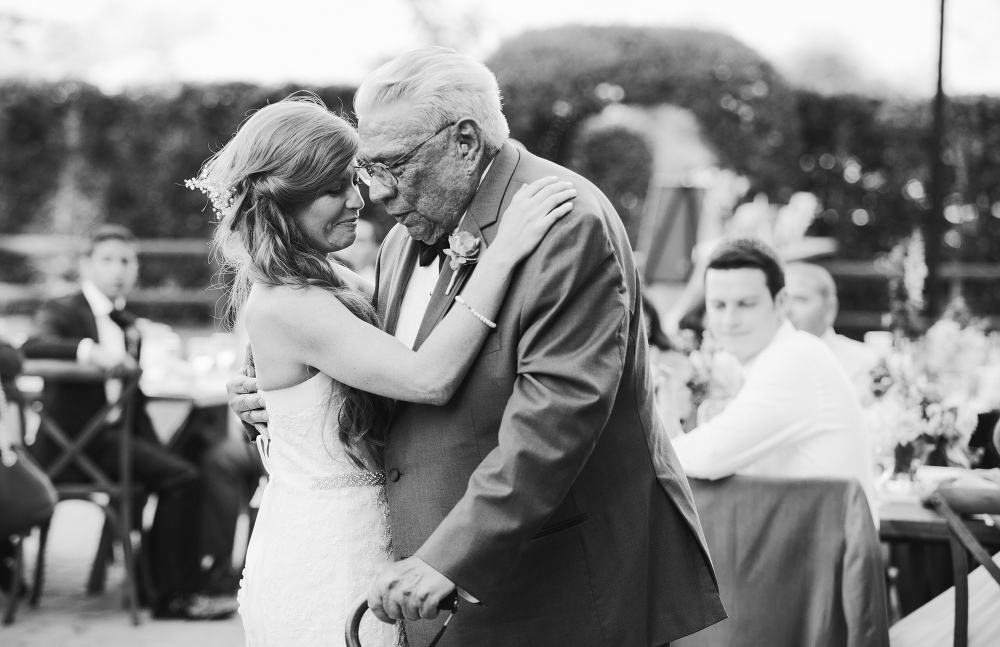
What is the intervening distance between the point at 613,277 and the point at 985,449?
346cm

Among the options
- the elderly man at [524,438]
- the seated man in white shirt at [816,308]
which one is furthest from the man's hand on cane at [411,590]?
the seated man in white shirt at [816,308]

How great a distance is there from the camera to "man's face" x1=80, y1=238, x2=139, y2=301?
20.1 ft

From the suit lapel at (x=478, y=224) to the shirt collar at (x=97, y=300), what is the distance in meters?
4.50

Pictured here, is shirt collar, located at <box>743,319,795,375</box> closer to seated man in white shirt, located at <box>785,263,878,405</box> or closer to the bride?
the bride

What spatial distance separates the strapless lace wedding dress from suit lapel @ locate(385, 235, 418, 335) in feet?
0.67

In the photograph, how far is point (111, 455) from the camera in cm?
568

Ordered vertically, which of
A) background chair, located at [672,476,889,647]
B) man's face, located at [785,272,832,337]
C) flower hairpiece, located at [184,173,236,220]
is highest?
flower hairpiece, located at [184,173,236,220]

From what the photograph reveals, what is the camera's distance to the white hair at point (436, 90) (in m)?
2.11

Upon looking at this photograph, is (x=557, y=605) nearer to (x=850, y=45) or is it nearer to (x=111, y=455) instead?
(x=111, y=455)

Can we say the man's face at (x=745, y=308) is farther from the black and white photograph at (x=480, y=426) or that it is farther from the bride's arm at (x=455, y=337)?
the bride's arm at (x=455, y=337)

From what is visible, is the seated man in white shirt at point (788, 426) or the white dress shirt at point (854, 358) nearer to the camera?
the seated man in white shirt at point (788, 426)

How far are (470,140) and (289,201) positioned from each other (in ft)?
1.74

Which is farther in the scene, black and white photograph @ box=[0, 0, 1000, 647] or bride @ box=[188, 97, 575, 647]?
bride @ box=[188, 97, 575, 647]

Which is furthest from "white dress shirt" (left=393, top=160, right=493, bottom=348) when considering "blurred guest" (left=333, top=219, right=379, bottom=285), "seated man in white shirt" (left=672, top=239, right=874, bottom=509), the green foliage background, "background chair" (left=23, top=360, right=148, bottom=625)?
the green foliage background
